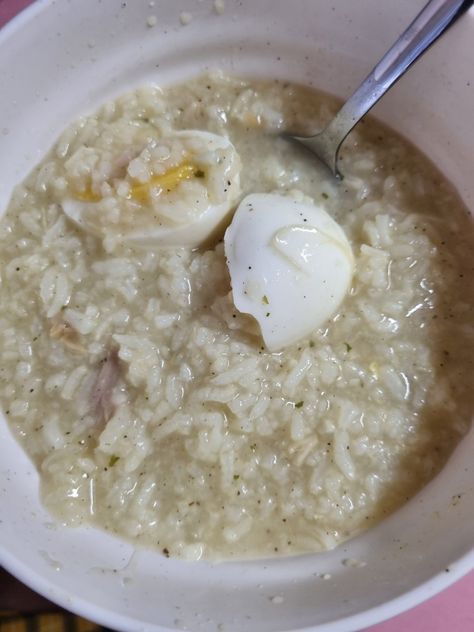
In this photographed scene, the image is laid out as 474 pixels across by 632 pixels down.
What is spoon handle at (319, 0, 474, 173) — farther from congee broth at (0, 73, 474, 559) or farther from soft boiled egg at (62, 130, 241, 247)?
soft boiled egg at (62, 130, 241, 247)

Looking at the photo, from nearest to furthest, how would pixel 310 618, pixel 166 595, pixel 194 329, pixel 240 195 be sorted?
pixel 310 618
pixel 166 595
pixel 194 329
pixel 240 195

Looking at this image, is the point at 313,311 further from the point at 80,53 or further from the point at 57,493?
the point at 80,53

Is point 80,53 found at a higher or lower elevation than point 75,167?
higher

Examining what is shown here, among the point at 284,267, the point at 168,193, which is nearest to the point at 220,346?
the point at 284,267

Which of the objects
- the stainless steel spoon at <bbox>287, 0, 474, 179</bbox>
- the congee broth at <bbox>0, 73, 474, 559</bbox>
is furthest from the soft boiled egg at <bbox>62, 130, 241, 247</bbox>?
the stainless steel spoon at <bbox>287, 0, 474, 179</bbox>

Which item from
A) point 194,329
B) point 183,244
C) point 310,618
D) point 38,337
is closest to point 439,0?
point 183,244

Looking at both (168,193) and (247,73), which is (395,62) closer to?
(247,73)
